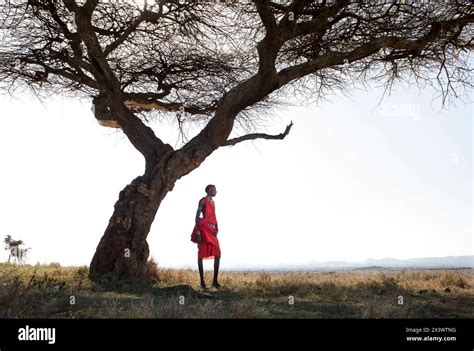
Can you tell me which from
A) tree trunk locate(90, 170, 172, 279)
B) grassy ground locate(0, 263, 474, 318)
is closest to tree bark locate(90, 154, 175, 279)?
tree trunk locate(90, 170, 172, 279)

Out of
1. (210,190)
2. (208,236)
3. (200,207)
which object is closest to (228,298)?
(208,236)

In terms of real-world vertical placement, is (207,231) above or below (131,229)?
below

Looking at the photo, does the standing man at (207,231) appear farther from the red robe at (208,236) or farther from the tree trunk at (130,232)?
the tree trunk at (130,232)

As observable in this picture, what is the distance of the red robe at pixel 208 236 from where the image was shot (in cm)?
1158

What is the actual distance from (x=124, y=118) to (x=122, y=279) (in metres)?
3.93

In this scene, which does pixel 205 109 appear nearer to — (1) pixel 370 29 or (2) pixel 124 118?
(2) pixel 124 118

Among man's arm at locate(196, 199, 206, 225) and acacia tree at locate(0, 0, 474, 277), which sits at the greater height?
acacia tree at locate(0, 0, 474, 277)

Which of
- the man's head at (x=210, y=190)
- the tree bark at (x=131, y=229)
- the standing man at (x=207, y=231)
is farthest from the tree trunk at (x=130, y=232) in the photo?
the man's head at (x=210, y=190)

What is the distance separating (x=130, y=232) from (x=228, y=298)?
3.40 m

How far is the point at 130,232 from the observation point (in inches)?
482

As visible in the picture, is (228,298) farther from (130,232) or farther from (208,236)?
(130,232)

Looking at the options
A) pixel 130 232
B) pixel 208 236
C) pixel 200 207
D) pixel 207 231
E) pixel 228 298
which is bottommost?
pixel 228 298

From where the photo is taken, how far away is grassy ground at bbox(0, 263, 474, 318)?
23.8ft

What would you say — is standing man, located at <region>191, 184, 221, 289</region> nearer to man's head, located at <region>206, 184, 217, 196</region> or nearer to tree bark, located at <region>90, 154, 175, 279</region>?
man's head, located at <region>206, 184, 217, 196</region>
